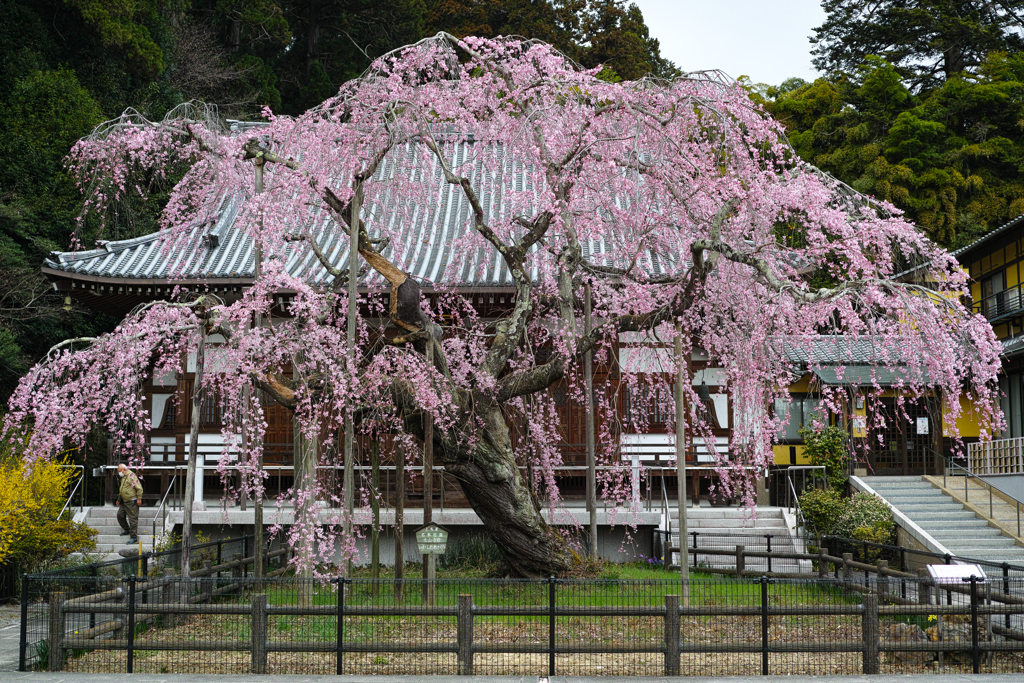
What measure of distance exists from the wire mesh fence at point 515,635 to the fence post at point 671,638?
0.01 meters

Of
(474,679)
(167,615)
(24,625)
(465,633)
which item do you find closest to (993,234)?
(465,633)

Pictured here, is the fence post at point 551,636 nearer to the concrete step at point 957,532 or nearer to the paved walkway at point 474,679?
the paved walkway at point 474,679

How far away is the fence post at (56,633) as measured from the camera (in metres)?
9.11

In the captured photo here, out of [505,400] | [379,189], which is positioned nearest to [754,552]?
[505,400]

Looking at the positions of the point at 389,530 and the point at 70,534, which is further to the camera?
the point at 389,530

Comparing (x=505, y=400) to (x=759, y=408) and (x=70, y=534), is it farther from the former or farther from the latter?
(x=70, y=534)

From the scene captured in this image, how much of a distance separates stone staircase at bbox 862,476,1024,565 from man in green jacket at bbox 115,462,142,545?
1513 cm

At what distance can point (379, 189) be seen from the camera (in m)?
12.8

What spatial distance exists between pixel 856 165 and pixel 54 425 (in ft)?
95.0

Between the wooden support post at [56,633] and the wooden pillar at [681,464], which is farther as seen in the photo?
the wooden pillar at [681,464]

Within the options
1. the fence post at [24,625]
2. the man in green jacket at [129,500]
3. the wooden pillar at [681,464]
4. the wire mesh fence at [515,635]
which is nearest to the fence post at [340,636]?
the wire mesh fence at [515,635]

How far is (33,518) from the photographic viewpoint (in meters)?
14.2

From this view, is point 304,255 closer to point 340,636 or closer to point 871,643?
point 340,636

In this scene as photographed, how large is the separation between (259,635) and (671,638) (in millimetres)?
4272
